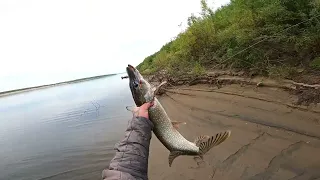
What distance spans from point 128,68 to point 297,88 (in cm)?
580

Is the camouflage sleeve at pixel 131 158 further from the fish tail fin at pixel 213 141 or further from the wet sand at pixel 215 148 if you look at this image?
the wet sand at pixel 215 148

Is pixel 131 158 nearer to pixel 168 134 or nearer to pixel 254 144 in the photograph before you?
pixel 168 134

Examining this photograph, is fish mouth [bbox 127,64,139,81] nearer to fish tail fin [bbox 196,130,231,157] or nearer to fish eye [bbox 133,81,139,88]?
fish eye [bbox 133,81,139,88]

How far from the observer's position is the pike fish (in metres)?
2.83

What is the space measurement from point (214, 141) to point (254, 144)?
3.65 metres

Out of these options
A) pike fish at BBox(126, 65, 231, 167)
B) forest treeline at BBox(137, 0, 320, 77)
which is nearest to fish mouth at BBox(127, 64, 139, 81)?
pike fish at BBox(126, 65, 231, 167)

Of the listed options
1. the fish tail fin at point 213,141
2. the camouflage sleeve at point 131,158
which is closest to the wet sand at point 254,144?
the fish tail fin at point 213,141

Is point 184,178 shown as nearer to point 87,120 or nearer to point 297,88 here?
point 297,88

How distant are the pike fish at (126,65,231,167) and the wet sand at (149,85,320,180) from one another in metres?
2.60

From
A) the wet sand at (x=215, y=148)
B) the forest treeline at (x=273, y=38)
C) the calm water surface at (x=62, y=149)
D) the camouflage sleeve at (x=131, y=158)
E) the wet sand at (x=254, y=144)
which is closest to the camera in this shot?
the camouflage sleeve at (x=131, y=158)

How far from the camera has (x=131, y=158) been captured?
191cm

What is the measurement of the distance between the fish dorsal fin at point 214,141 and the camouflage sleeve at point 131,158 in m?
0.97

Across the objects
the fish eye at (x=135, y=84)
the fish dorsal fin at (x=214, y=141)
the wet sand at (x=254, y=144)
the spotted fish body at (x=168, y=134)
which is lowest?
the wet sand at (x=254, y=144)

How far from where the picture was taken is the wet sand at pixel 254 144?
5.30m
